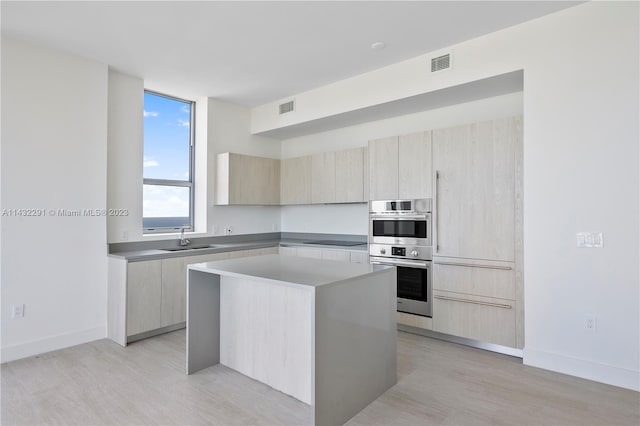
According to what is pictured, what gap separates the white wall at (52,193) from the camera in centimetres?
318

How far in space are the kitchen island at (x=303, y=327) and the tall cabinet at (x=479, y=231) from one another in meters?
1.13

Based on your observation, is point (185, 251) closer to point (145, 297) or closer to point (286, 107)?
point (145, 297)

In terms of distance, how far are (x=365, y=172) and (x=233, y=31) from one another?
2.13m

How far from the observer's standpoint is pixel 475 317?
3.35 m

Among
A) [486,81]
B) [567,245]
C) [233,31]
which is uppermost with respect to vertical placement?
[233,31]

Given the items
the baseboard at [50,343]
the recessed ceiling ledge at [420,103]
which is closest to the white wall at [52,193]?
the baseboard at [50,343]

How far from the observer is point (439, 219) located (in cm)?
357

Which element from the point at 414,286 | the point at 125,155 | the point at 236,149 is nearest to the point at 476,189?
the point at 414,286

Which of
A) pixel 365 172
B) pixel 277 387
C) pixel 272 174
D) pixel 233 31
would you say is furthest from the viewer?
pixel 272 174

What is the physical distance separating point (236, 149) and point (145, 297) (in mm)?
2452

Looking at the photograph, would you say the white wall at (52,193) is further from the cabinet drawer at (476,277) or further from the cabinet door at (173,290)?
the cabinet drawer at (476,277)

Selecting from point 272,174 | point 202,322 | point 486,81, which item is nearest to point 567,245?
point 486,81

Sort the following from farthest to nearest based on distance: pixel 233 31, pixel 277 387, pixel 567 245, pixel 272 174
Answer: pixel 272 174, pixel 233 31, pixel 567 245, pixel 277 387

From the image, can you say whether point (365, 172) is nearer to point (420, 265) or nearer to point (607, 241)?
point (420, 265)
